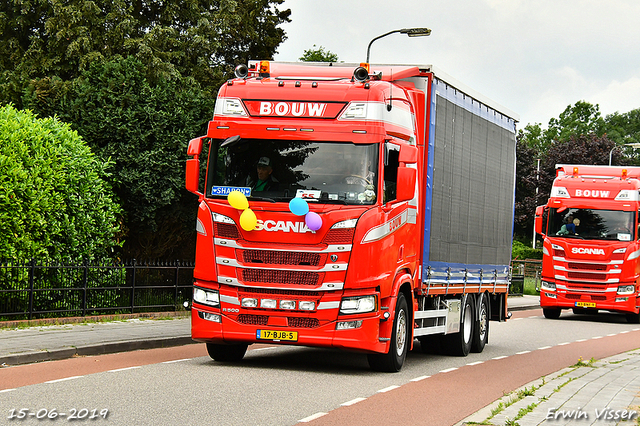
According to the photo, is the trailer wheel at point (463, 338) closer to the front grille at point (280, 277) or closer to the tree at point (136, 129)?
the front grille at point (280, 277)

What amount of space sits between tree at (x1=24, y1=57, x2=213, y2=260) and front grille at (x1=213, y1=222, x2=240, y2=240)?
10423 mm

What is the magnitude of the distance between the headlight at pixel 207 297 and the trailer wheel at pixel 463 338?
5.44m

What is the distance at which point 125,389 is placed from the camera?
32.7ft

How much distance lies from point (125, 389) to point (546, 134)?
11611 centimetres

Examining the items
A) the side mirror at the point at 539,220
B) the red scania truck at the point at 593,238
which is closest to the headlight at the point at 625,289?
the red scania truck at the point at 593,238

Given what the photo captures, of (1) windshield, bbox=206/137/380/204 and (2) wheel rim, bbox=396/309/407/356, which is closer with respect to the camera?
(1) windshield, bbox=206/137/380/204

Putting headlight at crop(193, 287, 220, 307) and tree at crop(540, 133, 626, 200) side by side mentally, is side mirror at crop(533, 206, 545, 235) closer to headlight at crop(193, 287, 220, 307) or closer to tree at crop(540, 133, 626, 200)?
headlight at crop(193, 287, 220, 307)

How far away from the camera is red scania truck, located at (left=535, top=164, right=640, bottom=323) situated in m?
26.9

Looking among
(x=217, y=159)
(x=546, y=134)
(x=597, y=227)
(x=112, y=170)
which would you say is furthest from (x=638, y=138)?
(x=217, y=159)

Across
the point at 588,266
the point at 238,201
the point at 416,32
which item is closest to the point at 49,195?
the point at 238,201

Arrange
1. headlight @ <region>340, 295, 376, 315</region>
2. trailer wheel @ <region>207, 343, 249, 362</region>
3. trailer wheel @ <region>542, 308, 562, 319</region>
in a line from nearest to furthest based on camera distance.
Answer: headlight @ <region>340, 295, 376, 315</region>, trailer wheel @ <region>207, 343, 249, 362</region>, trailer wheel @ <region>542, 308, 562, 319</region>

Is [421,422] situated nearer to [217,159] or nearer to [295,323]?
[295,323]

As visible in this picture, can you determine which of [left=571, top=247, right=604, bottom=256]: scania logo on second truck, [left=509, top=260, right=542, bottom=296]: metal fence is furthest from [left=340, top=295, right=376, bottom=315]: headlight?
[left=509, top=260, right=542, bottom=296]: metal fence

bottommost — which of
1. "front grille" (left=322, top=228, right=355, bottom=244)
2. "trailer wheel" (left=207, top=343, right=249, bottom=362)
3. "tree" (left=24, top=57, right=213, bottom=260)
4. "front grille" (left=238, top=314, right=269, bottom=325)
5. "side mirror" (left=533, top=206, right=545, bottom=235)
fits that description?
"trailer wheel" (left=207, top=343, right=249, bottom=362)
